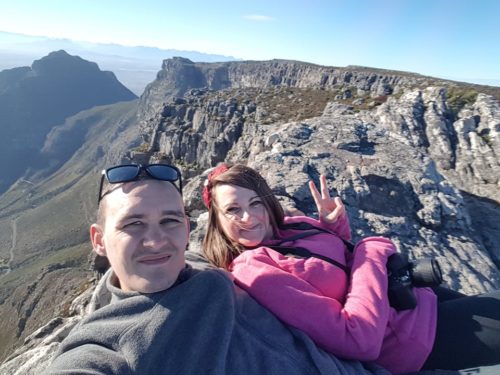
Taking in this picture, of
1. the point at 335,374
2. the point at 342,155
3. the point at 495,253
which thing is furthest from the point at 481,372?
the point at 342,155

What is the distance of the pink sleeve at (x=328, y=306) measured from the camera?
4.24 meters

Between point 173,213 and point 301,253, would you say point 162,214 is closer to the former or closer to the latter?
point 173,213

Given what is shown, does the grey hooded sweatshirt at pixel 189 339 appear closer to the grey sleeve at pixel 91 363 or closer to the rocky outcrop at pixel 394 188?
the grey sleeve at pixel 91 363

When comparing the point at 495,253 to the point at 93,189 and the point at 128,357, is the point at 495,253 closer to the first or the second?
the point at 128,357

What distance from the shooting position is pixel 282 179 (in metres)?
11.3

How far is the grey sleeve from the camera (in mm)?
3279

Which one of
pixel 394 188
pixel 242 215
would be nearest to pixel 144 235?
pixel 242 215

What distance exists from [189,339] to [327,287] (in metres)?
2.14

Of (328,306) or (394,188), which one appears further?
(394,188)

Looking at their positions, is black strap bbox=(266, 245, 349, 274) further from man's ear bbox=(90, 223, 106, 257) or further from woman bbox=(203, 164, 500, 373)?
man's ear bbox=(90, 223, 106, 257)

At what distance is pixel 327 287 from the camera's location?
4.88 meters

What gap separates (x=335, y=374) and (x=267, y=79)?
191 m

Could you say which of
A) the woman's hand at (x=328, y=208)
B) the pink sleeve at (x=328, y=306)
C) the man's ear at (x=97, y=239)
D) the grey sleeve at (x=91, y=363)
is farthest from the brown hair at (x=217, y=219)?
the grey sleeve at (x=91, y=363)

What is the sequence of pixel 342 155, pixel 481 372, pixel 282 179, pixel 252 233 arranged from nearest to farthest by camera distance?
pixel 481 372 → pixel 252 233 → pixel 282 179 → pixel 342 155
